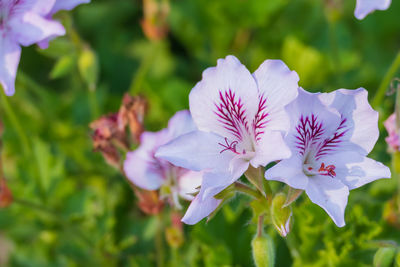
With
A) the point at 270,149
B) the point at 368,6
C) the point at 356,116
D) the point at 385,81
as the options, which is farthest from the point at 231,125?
the point at 385,81

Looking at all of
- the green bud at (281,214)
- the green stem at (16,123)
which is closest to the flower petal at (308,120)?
the green bud at (281,214)

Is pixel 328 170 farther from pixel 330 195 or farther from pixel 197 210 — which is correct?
pixel 197 210

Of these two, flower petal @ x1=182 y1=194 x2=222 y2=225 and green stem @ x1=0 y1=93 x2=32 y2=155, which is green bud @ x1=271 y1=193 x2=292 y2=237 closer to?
flower petal @ x1=182 y1=194 x2=222 y2=225

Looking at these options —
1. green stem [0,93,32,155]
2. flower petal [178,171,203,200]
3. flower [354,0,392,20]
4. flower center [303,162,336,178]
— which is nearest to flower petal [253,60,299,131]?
flower center [303,162,336,178]

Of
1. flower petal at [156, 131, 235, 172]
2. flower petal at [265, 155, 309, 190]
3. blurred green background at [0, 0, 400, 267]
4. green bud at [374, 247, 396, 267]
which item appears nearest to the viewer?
flower petal at [265, 155, 309, 190]

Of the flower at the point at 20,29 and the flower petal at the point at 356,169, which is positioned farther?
the flower at the point at 20,29

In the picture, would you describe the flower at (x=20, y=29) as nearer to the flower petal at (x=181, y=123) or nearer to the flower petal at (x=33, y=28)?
the flower petal at (x=33, y=28)
